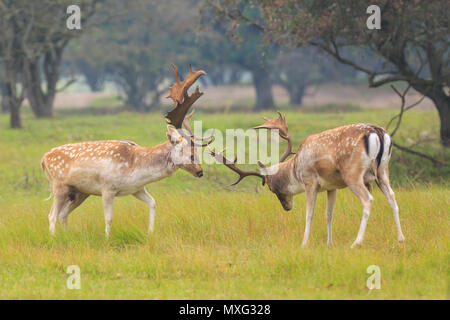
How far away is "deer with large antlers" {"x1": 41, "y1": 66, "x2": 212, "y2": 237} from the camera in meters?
8.73

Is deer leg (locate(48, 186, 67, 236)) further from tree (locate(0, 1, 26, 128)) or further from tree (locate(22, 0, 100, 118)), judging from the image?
tree (locate(22, 0, 100, 118))

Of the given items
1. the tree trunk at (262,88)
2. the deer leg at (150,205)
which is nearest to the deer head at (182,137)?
the deer leg at (150,205)

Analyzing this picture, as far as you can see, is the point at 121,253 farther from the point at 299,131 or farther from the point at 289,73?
the point at 289,73

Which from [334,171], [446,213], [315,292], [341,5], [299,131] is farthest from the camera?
[299,131]

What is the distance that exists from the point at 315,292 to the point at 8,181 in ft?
34.4

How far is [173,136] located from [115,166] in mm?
831

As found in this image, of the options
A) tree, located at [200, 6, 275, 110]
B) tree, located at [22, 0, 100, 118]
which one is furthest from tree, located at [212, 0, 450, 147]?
tree, located at [200, 6, 275, 110]

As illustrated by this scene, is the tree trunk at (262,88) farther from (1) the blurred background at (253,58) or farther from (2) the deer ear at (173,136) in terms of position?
(2) the deer ear at (173,136)

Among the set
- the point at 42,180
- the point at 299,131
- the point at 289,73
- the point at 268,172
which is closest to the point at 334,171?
the point at 268,172

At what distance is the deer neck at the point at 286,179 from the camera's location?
882 cm

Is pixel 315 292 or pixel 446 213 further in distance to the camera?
pixel 446 213

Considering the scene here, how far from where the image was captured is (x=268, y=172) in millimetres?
9164

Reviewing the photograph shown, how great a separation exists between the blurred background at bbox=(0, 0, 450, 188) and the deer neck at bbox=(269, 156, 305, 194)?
4.94 m
